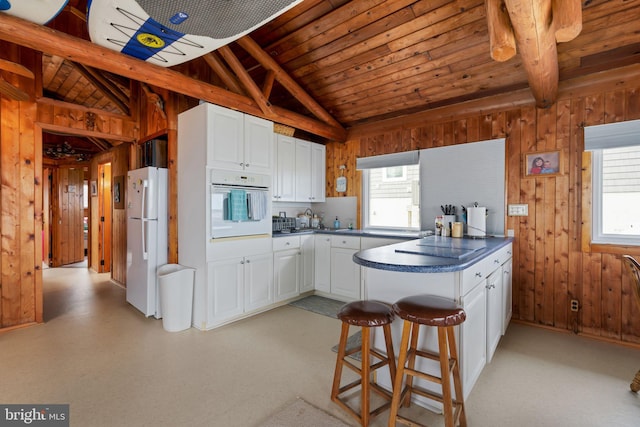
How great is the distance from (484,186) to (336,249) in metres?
1.96

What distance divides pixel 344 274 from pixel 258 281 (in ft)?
3.72

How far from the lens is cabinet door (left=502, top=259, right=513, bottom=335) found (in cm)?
280

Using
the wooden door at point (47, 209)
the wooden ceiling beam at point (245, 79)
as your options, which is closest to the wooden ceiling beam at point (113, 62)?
the wooden ceiling beam at point (245, 79)

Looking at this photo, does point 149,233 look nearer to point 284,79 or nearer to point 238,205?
point 238,205

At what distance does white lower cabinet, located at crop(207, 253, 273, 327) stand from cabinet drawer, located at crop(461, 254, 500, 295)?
2346 mm

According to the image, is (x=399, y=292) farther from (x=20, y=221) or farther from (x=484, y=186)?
(x=20, y=221)

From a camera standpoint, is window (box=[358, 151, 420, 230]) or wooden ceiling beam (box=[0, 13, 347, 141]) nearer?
wooden ceiling beam (box=[0, 13, 347, 141])

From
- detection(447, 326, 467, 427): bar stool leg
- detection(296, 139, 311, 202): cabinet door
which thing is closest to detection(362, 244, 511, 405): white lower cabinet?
detection(447, 326, 467, 427): bar stool leg

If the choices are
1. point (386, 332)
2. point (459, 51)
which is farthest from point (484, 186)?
point (386, 332)

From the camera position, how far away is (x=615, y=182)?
285 cm

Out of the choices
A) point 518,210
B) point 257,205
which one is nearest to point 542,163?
point 518,210

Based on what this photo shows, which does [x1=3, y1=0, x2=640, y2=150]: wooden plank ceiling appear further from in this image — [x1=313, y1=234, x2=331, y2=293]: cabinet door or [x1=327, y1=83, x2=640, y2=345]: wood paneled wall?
[x1=313, y1=234, x2=331, y2=293]: cabinet door

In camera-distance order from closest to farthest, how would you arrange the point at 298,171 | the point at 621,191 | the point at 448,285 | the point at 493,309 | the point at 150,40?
the point at 448,285
the point at 150,40
the point at 493,309
the point at 621,191
the point at 298,171

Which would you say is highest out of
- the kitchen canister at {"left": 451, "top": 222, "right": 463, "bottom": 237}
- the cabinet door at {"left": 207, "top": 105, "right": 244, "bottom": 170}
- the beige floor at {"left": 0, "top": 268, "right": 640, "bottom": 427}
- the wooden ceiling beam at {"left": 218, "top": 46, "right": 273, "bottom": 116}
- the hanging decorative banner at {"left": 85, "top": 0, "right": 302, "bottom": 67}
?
the wooden ceiling beam at {"left": 218, "top": 46, "right": 273, "bottom": 116}
